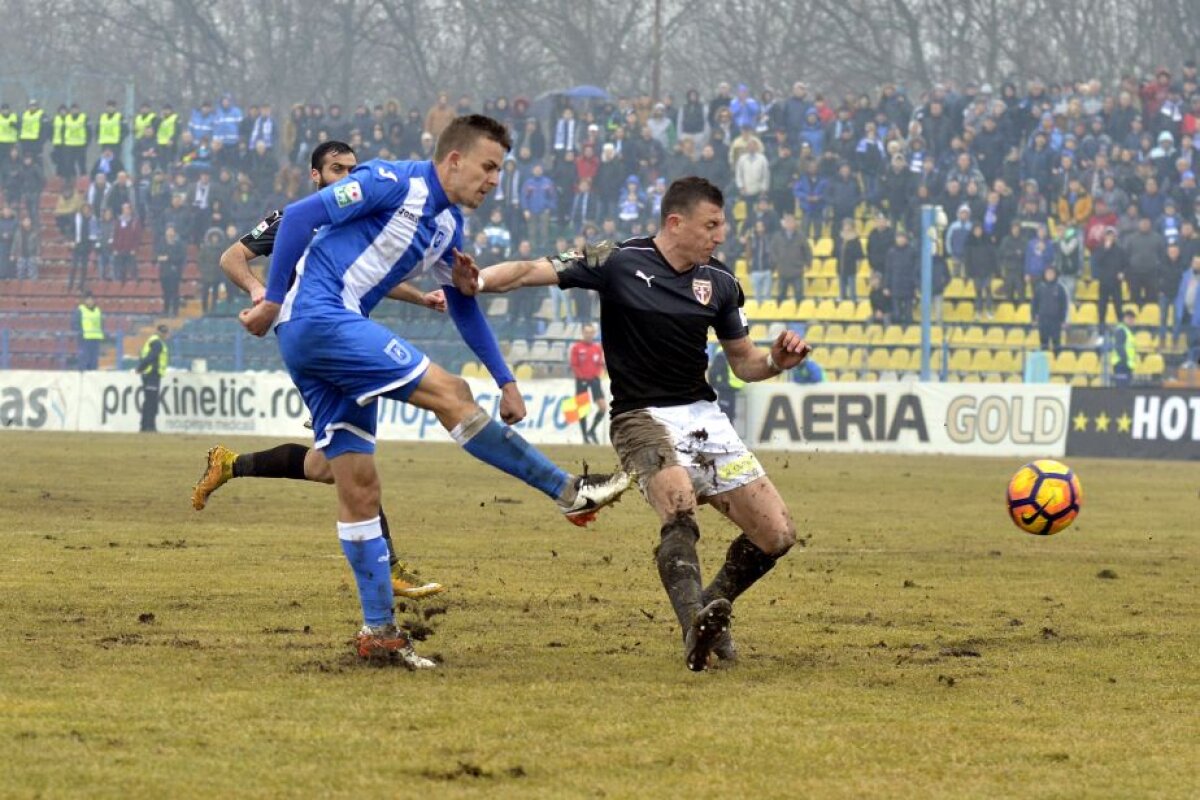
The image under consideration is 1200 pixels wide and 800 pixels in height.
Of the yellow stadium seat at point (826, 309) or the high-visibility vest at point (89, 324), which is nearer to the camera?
the yellow stadium seat at point (826, 309)

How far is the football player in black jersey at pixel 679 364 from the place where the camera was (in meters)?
7.88

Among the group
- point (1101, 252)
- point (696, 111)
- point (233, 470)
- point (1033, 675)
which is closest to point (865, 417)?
point (1101, 252)

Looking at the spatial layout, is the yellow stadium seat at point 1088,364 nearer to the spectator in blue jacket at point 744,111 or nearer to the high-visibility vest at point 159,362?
the spectator in blue jacket at point 744,111

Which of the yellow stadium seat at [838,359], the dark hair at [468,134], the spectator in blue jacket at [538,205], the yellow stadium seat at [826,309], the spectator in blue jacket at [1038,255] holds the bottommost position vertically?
the yellow stadium seat at [838,359]

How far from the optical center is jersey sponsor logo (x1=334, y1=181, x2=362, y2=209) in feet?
24.0

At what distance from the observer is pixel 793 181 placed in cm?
3366

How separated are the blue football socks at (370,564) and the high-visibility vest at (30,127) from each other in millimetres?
34504

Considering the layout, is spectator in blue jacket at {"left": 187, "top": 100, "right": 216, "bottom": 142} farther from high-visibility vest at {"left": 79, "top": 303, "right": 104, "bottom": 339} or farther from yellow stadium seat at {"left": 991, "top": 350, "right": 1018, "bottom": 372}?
yellow stadium seat at {"left": 991, "top": 350, "right": 1018, "bottom": 372}

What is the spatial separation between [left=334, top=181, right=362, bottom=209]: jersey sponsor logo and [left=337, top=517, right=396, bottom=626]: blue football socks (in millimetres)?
1275

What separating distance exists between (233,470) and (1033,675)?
15.8 feet

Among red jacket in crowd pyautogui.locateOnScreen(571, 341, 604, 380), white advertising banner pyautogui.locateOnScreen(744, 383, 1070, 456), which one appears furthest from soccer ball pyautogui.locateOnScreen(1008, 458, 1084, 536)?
red jacket in crowd pyautogui.locateOnScreen(571, 341, 604, 380)

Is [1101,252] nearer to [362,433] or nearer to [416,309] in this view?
[416,309]

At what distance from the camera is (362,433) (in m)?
7.54

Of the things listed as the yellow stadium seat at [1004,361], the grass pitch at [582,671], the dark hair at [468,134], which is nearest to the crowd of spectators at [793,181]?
the yellow stadium seat at [1004,361]
